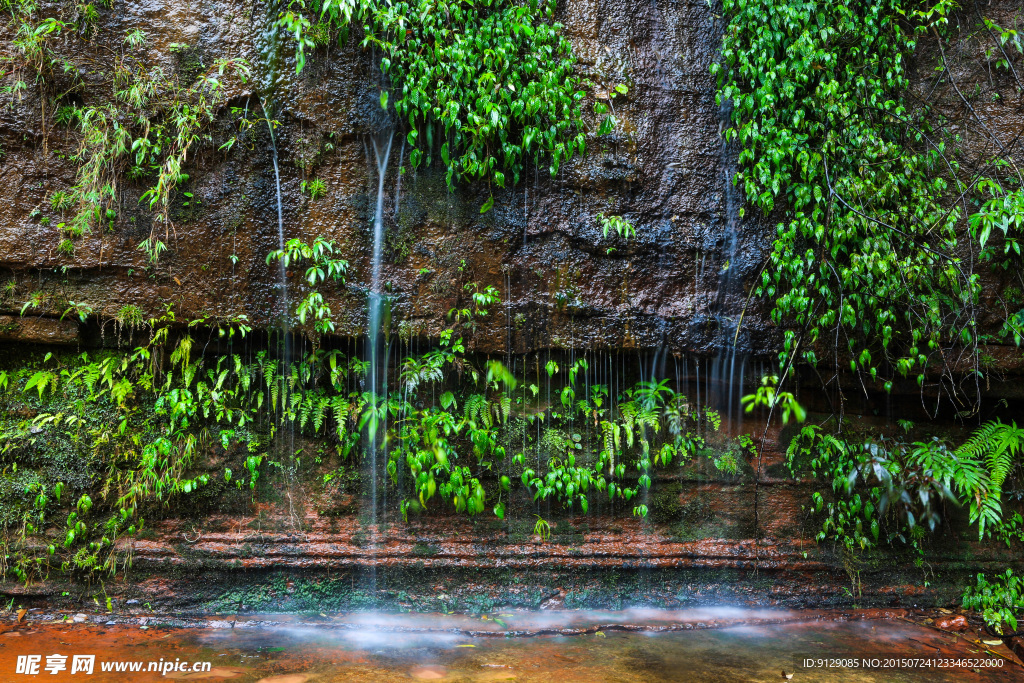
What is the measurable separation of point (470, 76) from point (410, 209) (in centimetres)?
103

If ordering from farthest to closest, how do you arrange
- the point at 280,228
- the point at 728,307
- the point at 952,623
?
the point at 728,307 → the point at 952,623 → the point at 280,228

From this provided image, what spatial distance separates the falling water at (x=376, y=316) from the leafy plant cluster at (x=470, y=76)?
24cm

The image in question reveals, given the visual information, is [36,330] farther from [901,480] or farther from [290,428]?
[901,480]

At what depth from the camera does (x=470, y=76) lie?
394cm

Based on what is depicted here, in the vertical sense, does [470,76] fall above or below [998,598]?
above

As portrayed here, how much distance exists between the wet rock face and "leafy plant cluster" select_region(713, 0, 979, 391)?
29 centimetres

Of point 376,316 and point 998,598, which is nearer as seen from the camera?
point 376,316

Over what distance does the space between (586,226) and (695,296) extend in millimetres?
1002

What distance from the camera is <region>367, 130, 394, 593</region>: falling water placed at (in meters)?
4.14

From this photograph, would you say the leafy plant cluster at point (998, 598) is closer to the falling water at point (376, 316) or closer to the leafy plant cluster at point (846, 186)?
the leafy plant cluster at point (846, 186)

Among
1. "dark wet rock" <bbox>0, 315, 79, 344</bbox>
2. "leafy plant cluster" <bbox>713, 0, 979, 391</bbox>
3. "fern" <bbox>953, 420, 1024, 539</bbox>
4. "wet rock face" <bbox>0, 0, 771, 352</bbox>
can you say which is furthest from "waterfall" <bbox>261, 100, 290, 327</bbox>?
"fern" <bbox>953, 420, 1024, 539</bbox>

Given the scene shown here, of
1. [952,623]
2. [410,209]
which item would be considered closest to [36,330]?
[410,209]

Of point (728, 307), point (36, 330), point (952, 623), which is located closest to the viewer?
point (36, 330)

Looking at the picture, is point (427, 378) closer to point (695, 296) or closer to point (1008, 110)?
point (695, 296)
